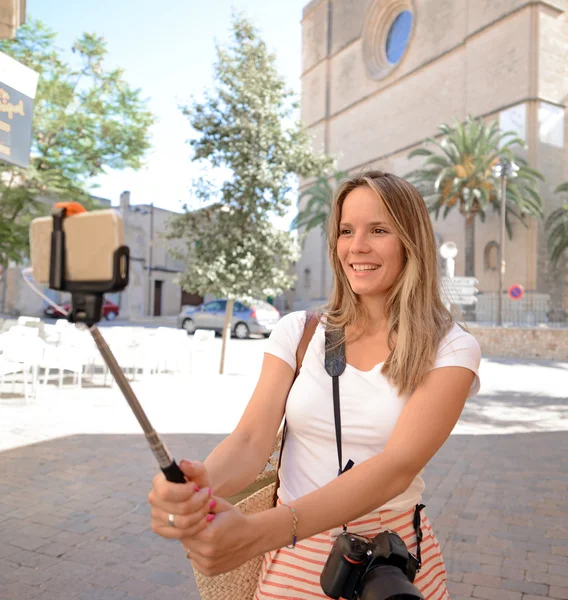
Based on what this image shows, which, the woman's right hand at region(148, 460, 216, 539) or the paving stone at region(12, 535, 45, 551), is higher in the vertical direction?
the woman's right hand at region(148, 460, 216, 539)

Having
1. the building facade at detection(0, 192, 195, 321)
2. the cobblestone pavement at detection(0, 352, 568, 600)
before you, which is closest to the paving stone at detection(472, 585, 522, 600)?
the cobblestone pavement at detection(0, 352, 568, 600)

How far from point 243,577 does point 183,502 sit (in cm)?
78

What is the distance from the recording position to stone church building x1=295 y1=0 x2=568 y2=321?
1156 inches

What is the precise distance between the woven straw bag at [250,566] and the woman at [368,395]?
4 cm

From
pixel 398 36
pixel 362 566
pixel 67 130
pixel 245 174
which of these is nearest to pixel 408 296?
pixel 362 566

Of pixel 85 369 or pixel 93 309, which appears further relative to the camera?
pixel 85 369

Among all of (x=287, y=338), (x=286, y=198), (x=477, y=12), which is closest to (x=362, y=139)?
(x=477, y=12)

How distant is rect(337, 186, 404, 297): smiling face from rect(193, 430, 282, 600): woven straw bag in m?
0.54

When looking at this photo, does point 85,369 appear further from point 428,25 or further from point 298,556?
point 428,25

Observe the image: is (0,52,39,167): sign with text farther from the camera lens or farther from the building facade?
the building facade

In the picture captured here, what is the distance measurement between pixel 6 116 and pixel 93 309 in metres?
4.09

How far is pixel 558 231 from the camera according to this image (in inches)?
1110

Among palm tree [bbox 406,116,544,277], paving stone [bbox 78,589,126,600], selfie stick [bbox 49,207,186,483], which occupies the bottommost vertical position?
paving stone [bbox 78,589,126,600]

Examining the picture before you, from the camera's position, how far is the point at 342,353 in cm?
169
